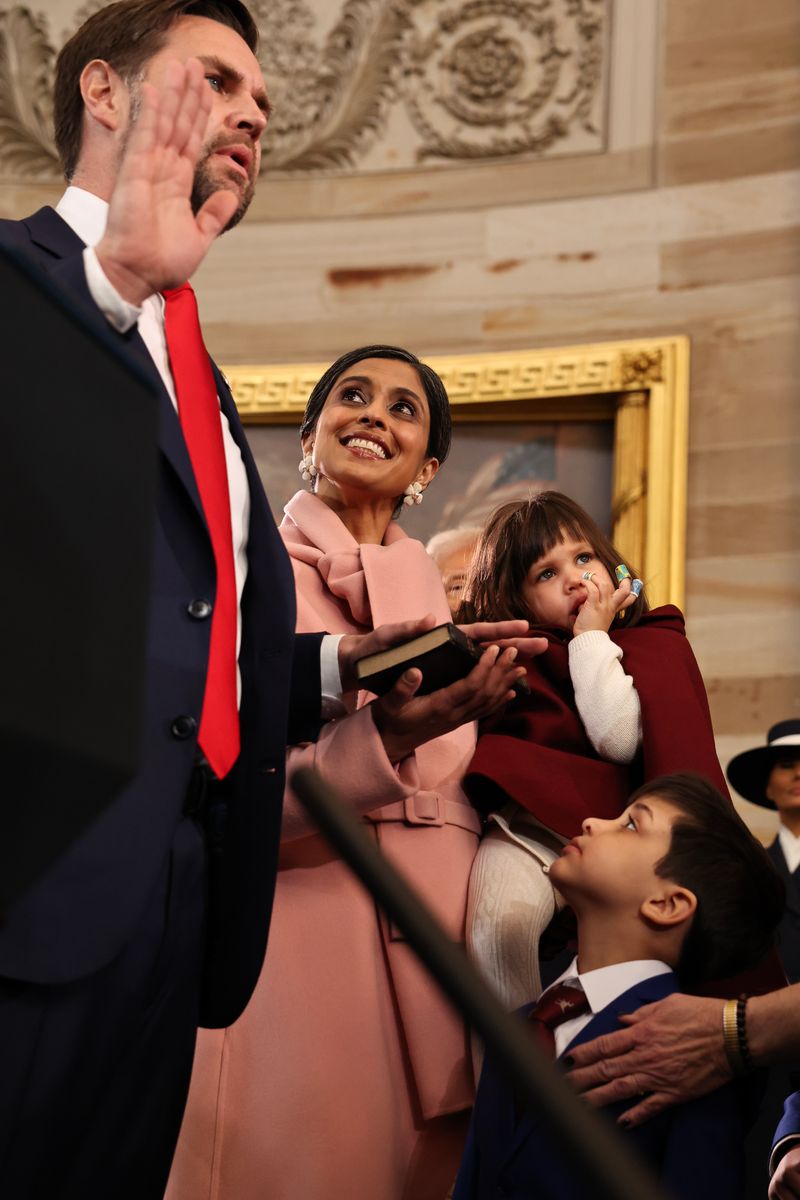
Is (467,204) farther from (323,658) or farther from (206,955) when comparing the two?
(206,955)

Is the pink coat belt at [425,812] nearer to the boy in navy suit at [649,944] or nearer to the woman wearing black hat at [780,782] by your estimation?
the boy in navy suit at [649,944]

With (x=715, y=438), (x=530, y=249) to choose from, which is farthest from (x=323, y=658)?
(x=530, y=249)

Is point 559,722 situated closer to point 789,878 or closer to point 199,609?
point 199,609

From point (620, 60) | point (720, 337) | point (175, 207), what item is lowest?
point (175, 207)

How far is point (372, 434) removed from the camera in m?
2.71

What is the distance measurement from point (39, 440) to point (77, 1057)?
29.3 inches

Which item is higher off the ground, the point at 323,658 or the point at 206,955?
the point at 323,658

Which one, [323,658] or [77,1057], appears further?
[323,658]

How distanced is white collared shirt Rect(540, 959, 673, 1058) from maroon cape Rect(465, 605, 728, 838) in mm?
240

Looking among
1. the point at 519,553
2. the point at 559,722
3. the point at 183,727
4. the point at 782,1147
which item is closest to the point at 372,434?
the point at 519,553

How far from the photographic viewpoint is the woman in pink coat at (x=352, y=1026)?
214cm

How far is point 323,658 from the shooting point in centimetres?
214

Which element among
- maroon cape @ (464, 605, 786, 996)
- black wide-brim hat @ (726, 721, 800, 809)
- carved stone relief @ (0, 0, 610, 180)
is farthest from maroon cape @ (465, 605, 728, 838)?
carved stone relief @ (0, 0, 610, 180)

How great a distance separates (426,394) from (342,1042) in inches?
45.7
